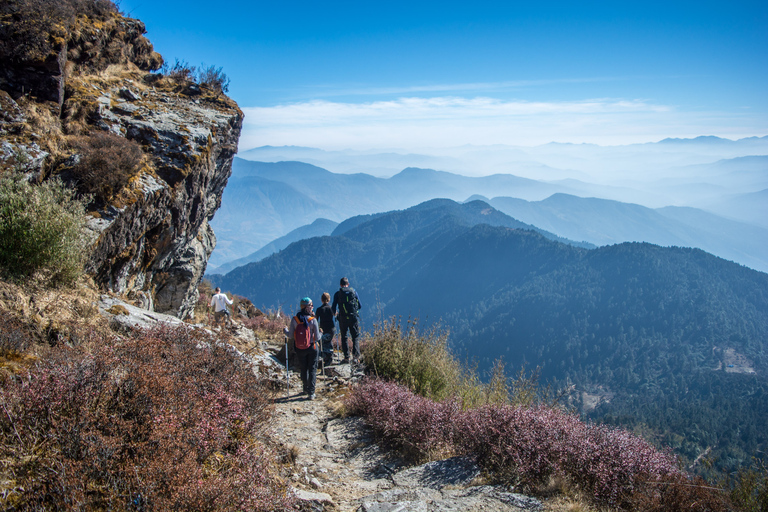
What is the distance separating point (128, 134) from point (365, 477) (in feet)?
29.3

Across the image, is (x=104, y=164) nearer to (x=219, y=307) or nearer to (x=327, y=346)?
(x=219, y=307)

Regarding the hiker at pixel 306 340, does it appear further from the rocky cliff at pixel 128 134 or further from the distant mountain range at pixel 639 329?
the distant mountain range at pixel 639 329

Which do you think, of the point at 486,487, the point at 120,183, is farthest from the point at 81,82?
the point at 486,487

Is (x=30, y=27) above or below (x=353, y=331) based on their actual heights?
above

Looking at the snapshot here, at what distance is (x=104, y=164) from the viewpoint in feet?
24.0

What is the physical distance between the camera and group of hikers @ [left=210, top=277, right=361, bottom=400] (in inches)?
289

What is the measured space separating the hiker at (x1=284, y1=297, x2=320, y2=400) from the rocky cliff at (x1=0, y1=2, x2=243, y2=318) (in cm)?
363

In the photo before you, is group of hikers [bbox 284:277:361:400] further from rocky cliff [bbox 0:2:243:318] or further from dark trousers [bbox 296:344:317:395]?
rocky cliff [bbox 0:2:243:318]

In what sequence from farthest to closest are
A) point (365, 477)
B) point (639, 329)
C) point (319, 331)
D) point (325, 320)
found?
point (639, 329), point (325, 320), point (319, 331), point (365, 477)

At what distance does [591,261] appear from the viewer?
187m

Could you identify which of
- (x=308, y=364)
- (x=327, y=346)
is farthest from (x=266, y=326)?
(x=308, y=364)

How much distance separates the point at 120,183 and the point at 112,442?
6.49 m

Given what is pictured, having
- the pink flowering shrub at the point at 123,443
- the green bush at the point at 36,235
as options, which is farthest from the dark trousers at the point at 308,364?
the green bush at the point at 36,235

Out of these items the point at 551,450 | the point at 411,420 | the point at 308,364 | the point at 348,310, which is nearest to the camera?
the point at 551,450
